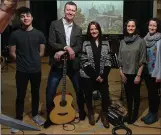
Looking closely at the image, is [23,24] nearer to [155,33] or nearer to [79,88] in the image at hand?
[79,88]

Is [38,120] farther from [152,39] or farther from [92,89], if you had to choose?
[152,39]

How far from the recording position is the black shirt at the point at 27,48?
2789 millimetres

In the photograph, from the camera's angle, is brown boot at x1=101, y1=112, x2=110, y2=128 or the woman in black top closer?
the woman in black top

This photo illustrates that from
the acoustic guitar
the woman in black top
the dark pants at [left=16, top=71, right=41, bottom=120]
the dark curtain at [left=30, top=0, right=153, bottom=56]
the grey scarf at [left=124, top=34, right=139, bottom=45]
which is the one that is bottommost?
the acoustic guitar

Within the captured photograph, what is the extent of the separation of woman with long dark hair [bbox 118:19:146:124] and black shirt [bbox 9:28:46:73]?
2.98ft

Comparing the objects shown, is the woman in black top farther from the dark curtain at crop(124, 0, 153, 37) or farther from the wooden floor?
the dark curtain at crop(124, 0, 153, 37)

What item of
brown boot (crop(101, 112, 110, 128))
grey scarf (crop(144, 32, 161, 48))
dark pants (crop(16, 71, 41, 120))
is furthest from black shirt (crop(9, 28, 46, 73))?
grey scarf (crop(144, 32, 161, 48))

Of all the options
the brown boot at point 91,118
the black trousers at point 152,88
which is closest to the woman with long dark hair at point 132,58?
the black trousers at point 152,88

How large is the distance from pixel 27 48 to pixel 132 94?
1.28 metres

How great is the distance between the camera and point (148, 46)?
9.79 ft

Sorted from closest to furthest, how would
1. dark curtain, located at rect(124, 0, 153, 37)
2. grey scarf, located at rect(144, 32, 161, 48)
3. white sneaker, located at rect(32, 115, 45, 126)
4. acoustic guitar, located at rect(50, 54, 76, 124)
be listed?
grey scarf, located at rect(144, 32, 161, 48), acoustic guitar, located at rect(50, 54, 76, 124), white sneaker, located at rect(32, 115, 45, 126), dark curtain, located at rect(124, 0, 153, 37)

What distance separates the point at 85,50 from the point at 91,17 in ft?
11.5

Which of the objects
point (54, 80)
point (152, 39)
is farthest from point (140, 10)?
point (54, 80)

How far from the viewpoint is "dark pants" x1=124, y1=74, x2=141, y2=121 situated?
120 inches
